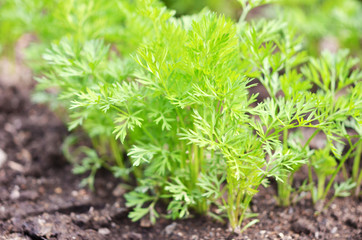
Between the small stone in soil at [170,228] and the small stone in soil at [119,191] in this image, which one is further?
the small stone in soil at [119,191]

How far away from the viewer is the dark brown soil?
5.18ft

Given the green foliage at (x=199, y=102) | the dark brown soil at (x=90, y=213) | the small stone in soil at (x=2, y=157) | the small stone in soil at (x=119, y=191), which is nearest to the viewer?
the green foliage at (x=199, y=102)

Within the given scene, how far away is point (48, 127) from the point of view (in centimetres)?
243

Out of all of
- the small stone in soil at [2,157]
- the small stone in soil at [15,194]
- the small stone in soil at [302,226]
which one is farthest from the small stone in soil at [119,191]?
the small stone in soil at [302,226]

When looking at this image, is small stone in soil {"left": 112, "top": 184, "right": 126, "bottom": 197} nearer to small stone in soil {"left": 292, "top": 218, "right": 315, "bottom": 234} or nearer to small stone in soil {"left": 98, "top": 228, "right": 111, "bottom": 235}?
small stone in soil {"left": 98, "top": 228, "right": 111, "bottom": 235}

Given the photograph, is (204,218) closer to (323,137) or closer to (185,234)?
(185,234)

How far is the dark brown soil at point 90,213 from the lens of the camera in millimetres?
1579

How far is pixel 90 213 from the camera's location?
173 cm

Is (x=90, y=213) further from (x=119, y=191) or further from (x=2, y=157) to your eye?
(x=2, y=157)

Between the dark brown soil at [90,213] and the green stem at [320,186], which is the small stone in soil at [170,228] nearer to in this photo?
the dark brown soil at [90,213]

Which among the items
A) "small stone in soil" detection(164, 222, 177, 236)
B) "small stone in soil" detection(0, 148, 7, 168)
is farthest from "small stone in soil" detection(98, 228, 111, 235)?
"small stone in soil" detection(0, 148, 7, 168)

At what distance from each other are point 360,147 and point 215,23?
105 cm

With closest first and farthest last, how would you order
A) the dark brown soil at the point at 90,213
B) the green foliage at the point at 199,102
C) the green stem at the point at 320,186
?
the green foliage at the point at 199,102, the dark brown soil at the point at 90,213, the green stem at the point at 320,186

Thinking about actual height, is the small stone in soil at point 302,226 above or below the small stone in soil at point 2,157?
below
